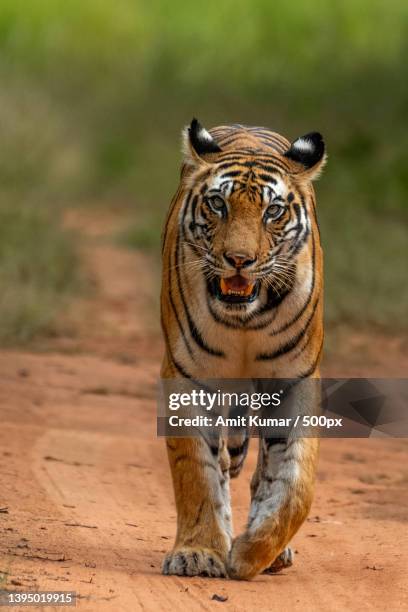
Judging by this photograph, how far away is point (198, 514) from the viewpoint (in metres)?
5.61

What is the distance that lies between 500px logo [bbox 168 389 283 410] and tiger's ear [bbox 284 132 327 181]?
91cm

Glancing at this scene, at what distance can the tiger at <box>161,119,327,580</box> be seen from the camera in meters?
5.52

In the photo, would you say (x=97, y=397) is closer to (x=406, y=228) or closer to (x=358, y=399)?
(x=358, y=399)

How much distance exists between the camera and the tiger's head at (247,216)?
554 cm

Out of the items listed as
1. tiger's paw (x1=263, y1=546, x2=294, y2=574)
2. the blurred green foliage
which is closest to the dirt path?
tiger's paw (x1=263, y1=546, x2=294, y2=574)

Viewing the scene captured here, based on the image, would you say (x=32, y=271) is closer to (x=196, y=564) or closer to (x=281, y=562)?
(x=281, y=562)

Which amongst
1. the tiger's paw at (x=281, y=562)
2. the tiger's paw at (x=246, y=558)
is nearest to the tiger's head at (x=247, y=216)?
the tiger's paw at (x=246, y=558)

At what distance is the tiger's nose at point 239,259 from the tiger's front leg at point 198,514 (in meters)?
0.72

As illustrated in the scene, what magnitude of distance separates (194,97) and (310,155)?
50.6 ft

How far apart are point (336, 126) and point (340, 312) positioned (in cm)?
839

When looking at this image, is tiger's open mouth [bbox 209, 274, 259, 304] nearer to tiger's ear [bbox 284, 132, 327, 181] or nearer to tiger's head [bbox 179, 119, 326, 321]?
tiger's head [bbox 179, 119, 326, 321]

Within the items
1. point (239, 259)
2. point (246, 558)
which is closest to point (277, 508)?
point (246, 558)

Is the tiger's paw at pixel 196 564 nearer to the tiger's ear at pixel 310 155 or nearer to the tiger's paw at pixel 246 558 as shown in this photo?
the tiger's paw at pixel 246 558

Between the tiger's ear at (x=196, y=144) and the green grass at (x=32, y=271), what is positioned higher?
the green grass at (x=32, y=271)
